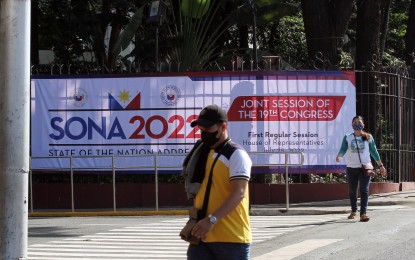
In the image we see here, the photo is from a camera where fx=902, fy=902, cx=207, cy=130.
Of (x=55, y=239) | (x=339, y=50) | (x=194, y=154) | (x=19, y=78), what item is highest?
(x=339, y=50)

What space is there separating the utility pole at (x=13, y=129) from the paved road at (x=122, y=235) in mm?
4947

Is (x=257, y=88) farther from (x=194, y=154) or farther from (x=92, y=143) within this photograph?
(x=194, y=154)

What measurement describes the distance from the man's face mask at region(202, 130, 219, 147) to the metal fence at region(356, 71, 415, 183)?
14172 millimetres

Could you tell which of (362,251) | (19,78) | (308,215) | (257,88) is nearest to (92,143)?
(257,88)

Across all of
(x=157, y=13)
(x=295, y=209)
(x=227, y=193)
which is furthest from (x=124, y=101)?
(x=227, y=193)

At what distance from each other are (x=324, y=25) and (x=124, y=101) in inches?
227

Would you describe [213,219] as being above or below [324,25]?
below

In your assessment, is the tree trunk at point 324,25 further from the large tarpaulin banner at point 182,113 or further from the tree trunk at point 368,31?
the large tarpaulin banner at point 182,113

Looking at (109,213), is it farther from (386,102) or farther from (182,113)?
(386,102)

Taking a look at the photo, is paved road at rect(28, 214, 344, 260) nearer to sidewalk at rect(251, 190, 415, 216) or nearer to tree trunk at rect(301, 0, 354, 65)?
sidewalk at rect(251, 190, 415, 216)

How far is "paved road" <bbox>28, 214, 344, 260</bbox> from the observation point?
42.0ft

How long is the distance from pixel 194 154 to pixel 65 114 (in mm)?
14018

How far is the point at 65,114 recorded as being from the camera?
20547mm

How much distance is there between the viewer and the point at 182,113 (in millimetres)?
20094
